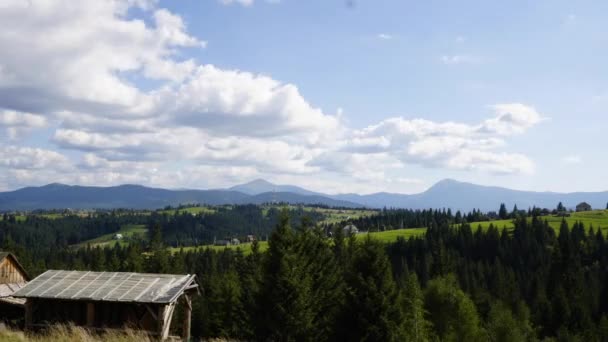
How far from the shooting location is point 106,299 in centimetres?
2417

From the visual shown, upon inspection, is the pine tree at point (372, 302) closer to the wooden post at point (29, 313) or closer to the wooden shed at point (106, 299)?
the wooden shed at point (106, 299)

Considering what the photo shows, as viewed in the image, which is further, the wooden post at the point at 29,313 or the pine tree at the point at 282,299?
the pine tree at the point at 282,299

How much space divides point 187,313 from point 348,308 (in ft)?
26.9

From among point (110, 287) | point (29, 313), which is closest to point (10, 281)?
point (29, 313)

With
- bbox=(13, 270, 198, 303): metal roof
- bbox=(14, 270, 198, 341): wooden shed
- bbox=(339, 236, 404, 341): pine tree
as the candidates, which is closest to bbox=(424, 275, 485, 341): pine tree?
bbox=(339, 236, 404, 341): pine tree

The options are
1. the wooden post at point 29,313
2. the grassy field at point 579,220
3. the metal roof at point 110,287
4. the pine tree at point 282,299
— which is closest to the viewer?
the metal roof at point 110,287

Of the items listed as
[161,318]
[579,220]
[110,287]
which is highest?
[579,220]

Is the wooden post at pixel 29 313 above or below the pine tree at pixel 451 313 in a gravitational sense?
above

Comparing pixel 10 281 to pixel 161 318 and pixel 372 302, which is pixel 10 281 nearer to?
pixel 161 318

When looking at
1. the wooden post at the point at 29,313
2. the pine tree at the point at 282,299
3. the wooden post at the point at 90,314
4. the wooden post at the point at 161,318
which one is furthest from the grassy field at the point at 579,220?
the wooden post at the point at 29,313

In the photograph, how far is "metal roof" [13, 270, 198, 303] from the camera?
24172 millimetres

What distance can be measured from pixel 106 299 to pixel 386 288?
12909 mm

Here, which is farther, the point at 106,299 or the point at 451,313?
the point at 451,313

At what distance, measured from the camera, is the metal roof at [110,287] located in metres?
24.2
